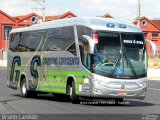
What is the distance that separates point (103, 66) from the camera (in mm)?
18672

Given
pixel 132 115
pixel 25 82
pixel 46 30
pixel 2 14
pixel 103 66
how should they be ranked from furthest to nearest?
pixel 2 14 → pixel 25 82 → pixel 46 30 → pixel 103 66 → pixel 132 115

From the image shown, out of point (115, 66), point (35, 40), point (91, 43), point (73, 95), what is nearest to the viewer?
point (91, 43)

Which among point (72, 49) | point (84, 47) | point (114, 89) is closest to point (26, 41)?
point (72, 49)

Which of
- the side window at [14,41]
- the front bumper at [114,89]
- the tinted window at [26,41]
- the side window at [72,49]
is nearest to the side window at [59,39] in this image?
the side window at [72,49]

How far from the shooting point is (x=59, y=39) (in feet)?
68.8

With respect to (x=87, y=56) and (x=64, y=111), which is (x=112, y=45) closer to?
(x=87, y=56)

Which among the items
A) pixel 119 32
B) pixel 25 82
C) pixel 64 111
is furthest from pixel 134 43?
pixel 25 82

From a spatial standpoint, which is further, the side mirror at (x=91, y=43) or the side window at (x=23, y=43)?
the side window at (x=23, y=43)

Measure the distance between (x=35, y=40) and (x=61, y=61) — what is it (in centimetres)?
285

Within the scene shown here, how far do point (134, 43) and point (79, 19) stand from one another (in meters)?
2.31

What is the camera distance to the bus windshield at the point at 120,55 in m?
18.7

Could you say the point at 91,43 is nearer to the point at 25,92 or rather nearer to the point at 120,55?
the point at 120,55

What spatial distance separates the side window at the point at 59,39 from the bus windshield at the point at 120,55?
5.08ft

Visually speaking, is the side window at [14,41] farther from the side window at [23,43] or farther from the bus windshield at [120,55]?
the bus windshield at [120,55]
